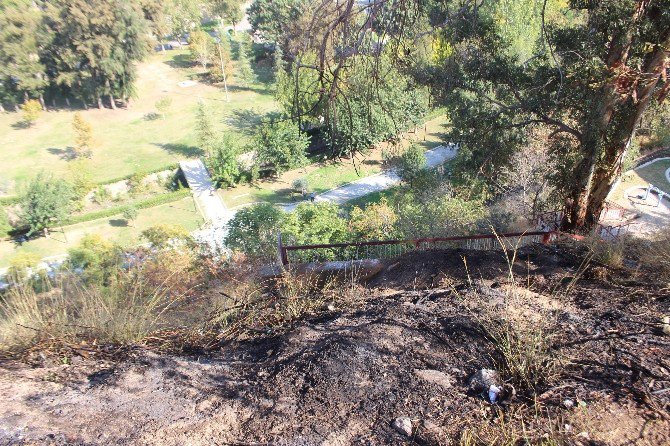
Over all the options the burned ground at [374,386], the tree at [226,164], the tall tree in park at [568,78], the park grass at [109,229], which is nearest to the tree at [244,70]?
the tree at [226,164]

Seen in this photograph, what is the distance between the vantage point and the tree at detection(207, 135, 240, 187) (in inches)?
1001

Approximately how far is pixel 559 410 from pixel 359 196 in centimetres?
2130

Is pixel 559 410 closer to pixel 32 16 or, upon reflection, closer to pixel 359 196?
pixel 359 196

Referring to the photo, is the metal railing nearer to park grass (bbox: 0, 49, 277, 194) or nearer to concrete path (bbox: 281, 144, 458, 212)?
concrete path (bbox: 281, 144, 458, 212)

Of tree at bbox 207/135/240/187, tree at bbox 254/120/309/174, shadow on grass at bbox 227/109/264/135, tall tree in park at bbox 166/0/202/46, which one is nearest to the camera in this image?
tree at bbox 207/135/240/187

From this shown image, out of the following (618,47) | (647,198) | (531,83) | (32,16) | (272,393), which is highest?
(32,16)

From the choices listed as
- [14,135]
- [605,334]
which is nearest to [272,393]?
[605,334]

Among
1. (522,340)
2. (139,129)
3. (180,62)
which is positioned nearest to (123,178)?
(139,129)

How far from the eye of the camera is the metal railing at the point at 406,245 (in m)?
6.21

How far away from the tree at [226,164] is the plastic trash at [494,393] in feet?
78.0

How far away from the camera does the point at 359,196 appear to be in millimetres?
23938

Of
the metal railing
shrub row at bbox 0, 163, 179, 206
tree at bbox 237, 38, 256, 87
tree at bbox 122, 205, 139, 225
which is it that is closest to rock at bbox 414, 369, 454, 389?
the metal railing

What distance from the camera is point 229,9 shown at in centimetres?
4744

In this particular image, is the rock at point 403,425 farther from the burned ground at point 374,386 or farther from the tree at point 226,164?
the tree at point 226,164
